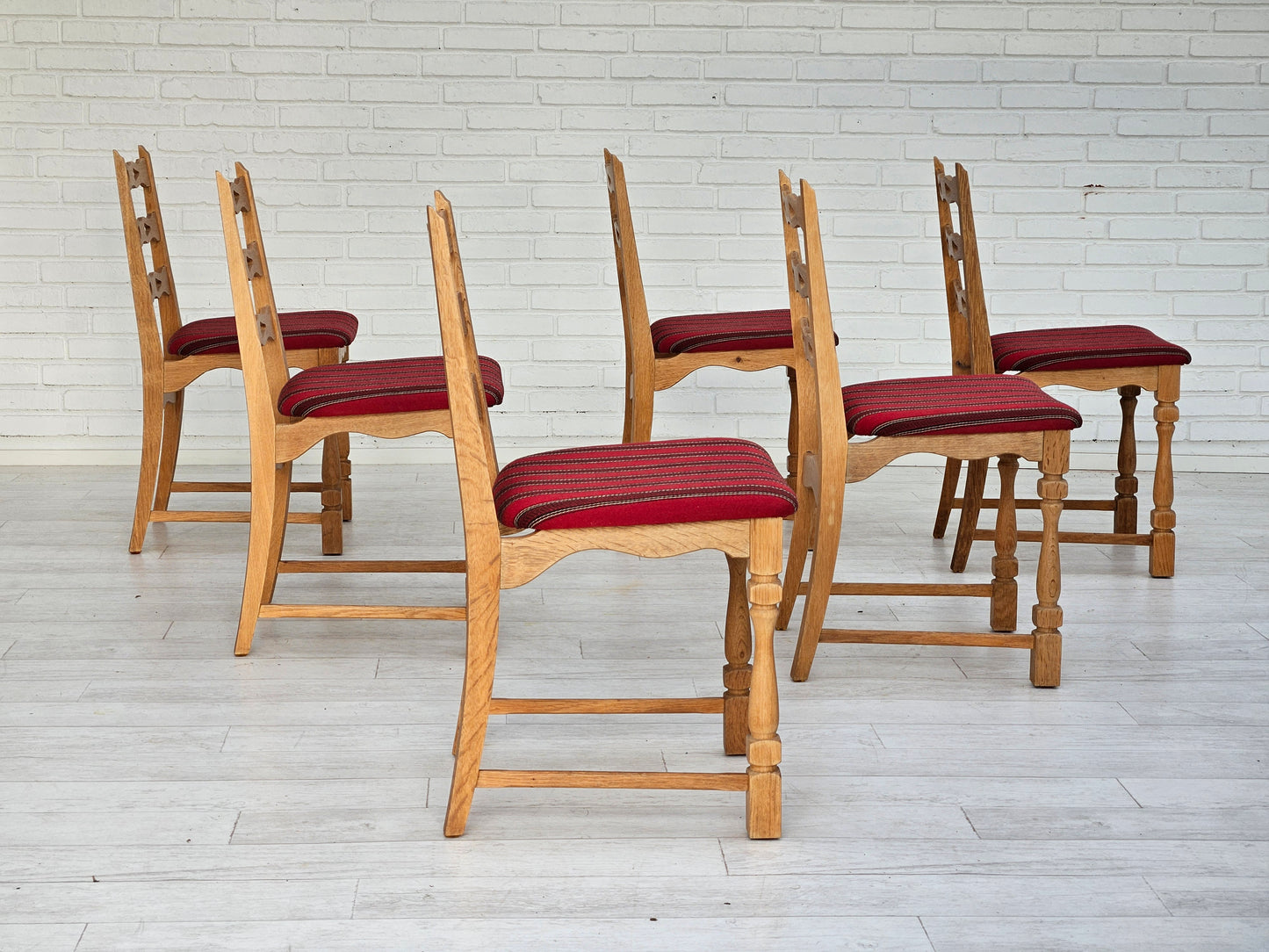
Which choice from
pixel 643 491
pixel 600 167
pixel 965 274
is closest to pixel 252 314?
pixel 643 491

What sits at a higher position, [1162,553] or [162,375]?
[162,375]

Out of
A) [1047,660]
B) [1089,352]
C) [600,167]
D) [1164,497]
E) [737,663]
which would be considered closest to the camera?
[737,663]

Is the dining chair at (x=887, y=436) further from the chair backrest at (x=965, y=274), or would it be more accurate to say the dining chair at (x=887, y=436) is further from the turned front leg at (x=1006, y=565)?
the chair backrest at (x=965, y=274)

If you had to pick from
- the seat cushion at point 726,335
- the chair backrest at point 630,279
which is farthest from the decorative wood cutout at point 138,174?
the seat cushion at point 726,335

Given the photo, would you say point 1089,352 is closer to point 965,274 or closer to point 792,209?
point 965,274

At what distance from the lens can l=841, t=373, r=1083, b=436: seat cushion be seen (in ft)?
7.57

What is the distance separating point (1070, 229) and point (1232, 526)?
1.13 metres

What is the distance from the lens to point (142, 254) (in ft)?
10.6

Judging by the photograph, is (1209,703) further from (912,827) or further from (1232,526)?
(1232,526)

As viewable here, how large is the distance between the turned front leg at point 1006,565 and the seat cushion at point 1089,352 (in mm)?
474

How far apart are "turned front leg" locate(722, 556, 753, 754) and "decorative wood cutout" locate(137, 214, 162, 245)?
1.83 m

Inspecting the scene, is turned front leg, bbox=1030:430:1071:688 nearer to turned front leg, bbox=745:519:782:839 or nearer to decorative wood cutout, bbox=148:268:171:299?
turned front leg, bbox=745:519:782:839

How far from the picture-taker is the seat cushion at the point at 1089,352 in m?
3.01

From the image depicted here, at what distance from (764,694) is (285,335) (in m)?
1.93
